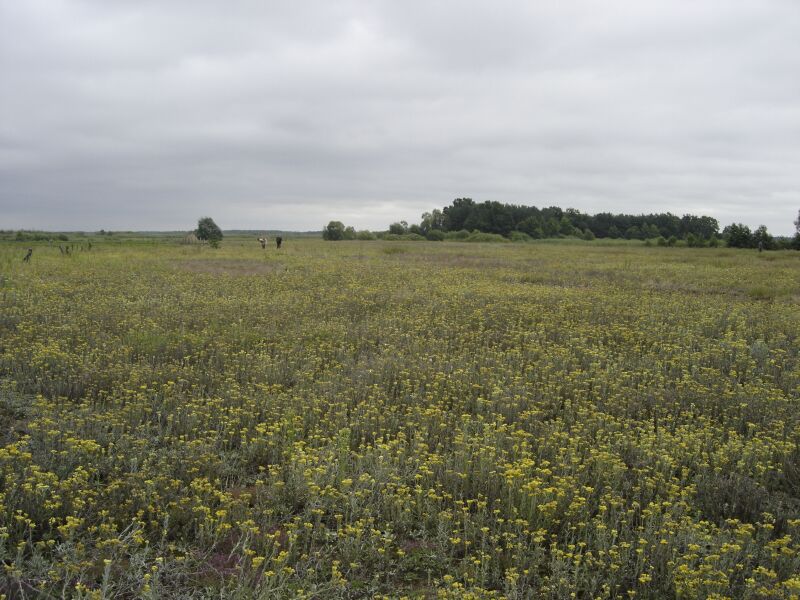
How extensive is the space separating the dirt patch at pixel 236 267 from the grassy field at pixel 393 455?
10.0 metres

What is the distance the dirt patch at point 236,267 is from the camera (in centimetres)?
2213

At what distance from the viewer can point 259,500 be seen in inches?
184

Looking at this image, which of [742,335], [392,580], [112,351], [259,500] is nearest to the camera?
[392,580]

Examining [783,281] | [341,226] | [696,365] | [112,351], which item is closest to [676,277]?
[783,281]

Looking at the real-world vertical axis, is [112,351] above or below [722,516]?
above

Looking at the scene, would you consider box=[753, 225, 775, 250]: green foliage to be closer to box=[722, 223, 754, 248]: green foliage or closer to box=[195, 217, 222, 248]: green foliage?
box=[722, 223, 754, 248]: green foliage

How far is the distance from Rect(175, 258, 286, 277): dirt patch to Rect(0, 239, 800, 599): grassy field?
10002 mm

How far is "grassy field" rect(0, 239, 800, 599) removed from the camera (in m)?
3.86

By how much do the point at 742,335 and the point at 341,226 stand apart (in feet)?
301

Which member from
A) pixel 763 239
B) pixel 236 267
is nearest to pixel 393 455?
pixel 236 267

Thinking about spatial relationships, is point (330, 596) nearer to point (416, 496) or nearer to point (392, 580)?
point (392, 580)

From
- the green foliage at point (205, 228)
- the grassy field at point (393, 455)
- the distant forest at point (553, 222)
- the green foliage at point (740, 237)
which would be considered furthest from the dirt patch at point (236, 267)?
the distant forest at point (553, 222)

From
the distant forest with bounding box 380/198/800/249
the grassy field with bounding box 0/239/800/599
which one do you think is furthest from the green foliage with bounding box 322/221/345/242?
the grassy field with bounding box 0/239/800/599

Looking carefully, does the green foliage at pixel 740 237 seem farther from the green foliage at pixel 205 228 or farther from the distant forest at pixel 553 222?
the green foliage at pixel 205 228
